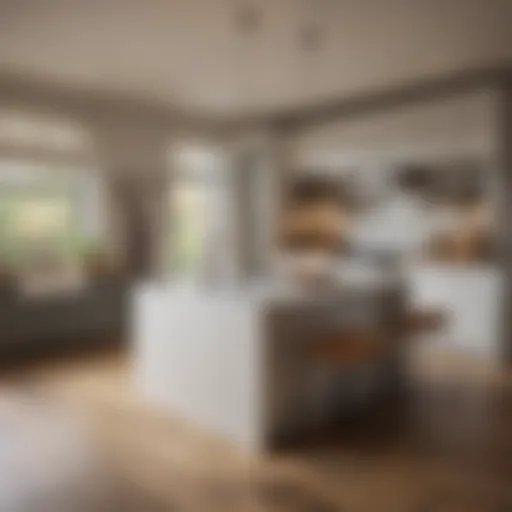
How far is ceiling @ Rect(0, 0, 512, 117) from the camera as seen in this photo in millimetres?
3760

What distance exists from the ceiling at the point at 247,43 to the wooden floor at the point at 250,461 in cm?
267

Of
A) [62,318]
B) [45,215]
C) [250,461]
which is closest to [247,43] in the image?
[250,461]

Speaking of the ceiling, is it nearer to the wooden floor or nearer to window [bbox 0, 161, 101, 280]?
window [bbox 0, 161, 101, 280]

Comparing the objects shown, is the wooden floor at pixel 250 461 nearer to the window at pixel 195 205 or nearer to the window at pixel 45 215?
the window at pixel 45 215

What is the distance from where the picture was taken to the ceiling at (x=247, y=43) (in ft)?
12.3

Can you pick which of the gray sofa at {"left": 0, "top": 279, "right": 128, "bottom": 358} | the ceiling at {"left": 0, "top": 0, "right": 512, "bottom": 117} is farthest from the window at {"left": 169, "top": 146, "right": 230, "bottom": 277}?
the ceiling at {"left": 0, "top": 0, "right": 512, "bottom": 117}

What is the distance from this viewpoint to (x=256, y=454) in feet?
11.9

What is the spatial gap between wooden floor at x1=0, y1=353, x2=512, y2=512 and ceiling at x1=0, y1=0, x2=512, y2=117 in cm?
267

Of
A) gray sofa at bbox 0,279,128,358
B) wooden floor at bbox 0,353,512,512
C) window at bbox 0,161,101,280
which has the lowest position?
wooden floor at bbox 0,353,512,512

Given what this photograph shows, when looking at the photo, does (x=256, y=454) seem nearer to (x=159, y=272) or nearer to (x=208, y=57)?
(x=208, y=57)

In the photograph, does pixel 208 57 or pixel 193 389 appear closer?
pixel 193 389

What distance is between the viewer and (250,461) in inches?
139

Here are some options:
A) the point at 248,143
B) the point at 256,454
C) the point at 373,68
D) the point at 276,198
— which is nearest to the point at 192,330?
the point at 256,454

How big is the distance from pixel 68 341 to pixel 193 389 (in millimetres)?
2772
